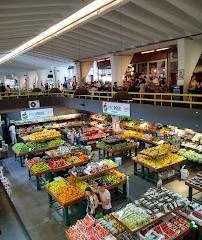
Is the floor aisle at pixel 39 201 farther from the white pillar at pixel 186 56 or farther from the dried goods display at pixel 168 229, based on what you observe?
the white pillar at pixel 186 56

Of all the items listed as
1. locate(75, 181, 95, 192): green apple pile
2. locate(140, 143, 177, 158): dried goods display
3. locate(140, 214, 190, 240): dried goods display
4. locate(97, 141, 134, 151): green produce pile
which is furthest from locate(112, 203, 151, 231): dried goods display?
locate(97, 141, 134, 151): green produce pile

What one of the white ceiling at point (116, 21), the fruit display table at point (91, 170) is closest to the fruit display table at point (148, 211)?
the fruit display table at point (91, 170)

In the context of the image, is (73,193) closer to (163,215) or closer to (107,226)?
(107,226)

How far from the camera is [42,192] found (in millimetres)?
9703

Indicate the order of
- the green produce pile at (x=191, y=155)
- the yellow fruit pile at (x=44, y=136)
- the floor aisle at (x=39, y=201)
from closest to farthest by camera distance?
the floor aisle at (x=39, y=201)
the green produce pile at (x=191, y=155)
the yellow fruit pile at (x=44, y=136)

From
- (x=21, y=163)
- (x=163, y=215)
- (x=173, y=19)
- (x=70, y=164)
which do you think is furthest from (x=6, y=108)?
(x=163, y=215)

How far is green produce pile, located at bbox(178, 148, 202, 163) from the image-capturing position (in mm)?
10906

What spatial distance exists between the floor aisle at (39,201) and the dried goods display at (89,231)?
128 centimetres

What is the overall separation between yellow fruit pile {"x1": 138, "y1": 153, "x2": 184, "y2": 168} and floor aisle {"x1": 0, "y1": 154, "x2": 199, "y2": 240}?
0.96m

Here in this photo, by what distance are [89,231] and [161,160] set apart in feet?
18.1

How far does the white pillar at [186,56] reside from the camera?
11.3 meters

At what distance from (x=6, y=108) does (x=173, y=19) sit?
1387cm

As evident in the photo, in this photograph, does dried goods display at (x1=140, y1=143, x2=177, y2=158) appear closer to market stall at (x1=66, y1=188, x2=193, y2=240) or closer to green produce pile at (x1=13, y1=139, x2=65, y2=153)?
market stall at (x1=66, y1=188, x2=193, y2=240)

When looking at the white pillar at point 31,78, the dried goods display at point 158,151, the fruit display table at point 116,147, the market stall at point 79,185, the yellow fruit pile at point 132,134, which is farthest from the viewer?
the white pillar at point 31,78
